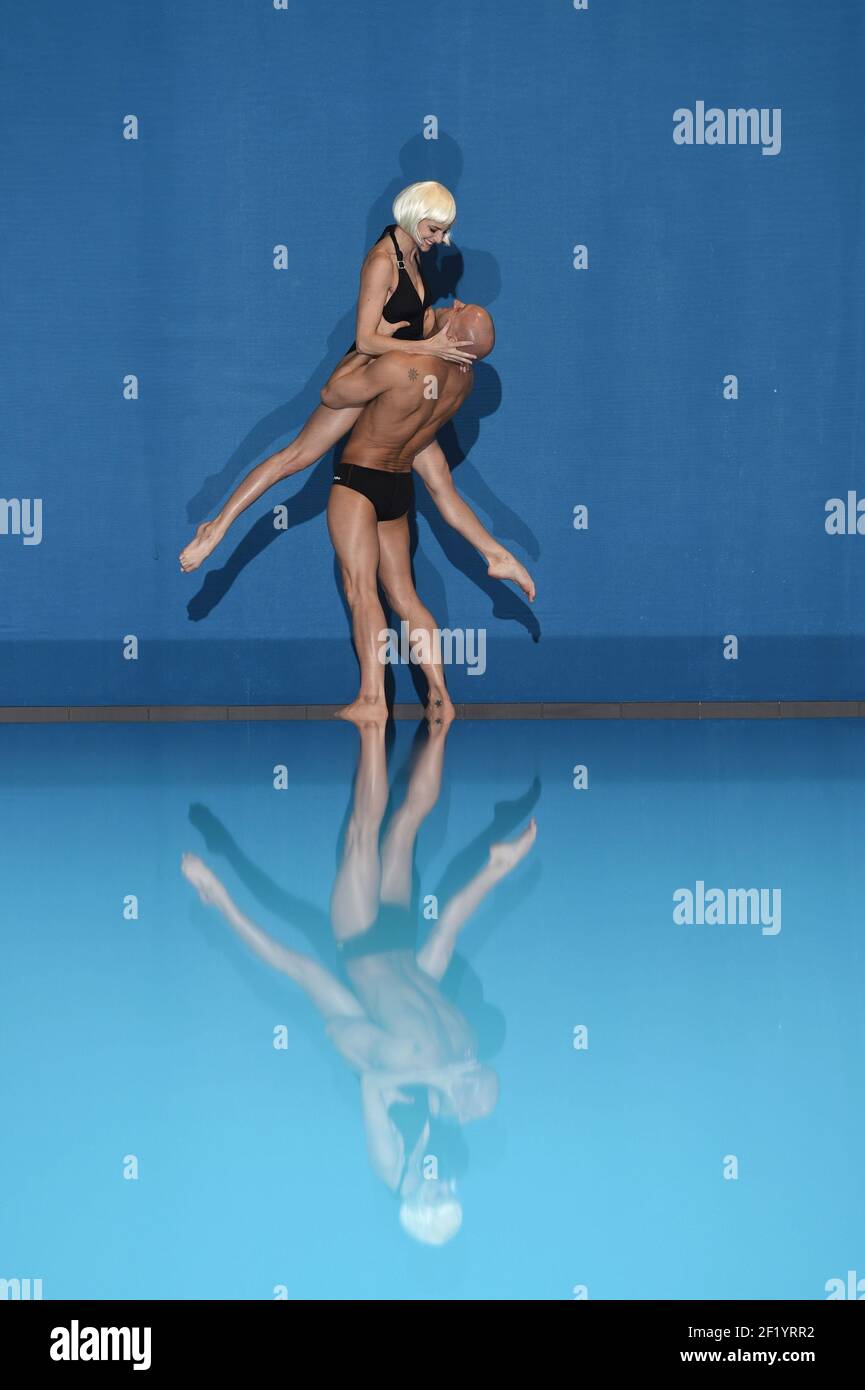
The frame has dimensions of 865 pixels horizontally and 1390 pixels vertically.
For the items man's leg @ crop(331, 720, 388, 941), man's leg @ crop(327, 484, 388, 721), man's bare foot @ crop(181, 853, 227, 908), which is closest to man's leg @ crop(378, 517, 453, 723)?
man's leg @ crop(327, 484, 388, 721)

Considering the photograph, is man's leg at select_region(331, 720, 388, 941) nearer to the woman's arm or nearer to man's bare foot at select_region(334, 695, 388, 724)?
man's bare foot at select_region(334, 695, 388, 724)

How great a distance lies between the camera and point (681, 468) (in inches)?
244

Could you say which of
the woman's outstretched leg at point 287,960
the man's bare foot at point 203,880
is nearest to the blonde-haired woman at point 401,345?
the man's bare foot at point 203,880

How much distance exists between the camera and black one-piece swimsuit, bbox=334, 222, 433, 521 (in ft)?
17.9

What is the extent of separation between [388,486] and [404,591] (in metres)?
0.41

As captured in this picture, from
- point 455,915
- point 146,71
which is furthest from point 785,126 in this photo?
point 455,915

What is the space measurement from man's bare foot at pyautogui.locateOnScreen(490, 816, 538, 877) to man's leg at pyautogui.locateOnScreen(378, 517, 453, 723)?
2452mm

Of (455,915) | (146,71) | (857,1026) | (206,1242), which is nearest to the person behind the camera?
(206,1242)

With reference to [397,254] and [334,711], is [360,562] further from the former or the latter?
[397,254]

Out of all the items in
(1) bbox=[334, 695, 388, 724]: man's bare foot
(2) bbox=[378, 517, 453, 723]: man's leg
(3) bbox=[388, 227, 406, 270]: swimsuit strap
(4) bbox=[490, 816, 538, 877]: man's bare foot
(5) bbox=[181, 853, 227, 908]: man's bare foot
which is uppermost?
(3) bbox=[388, 227, 406, 270]: swimsuit strap

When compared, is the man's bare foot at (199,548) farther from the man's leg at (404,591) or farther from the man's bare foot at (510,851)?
the man's bare foot at (510,851)

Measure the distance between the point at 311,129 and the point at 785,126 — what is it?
6.14 feet
